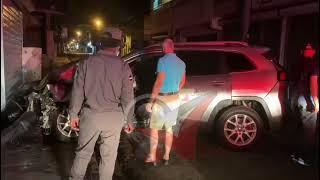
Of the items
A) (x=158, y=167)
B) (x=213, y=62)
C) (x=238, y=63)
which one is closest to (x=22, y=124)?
→ (x=158, y=167)

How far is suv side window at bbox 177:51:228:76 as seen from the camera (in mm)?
8711

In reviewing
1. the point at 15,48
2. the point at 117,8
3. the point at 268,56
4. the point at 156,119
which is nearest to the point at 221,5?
the point at 15,48

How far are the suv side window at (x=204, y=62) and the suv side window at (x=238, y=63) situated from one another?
9 centimetres

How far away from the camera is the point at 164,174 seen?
630cm

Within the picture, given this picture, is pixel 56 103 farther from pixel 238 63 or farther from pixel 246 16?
pixel 246 16

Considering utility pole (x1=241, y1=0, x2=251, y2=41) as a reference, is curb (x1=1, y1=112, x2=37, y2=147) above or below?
below

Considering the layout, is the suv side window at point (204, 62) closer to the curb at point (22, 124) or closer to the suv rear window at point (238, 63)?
the suv rear window at point (238, 63)

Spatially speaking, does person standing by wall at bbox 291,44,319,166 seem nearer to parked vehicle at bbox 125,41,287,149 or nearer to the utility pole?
parked vehicle at bbox 125,41,287,149

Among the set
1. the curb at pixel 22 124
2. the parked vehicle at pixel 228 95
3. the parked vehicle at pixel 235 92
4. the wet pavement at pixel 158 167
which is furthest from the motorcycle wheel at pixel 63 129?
the parked vehicle at pixel 235 92

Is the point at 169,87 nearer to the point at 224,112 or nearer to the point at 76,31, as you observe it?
the point at 224,112

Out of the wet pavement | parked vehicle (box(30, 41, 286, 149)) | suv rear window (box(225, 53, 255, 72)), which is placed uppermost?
suv rear window (box(225, 53, 255, 72))

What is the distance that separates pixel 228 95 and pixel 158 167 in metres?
2.52

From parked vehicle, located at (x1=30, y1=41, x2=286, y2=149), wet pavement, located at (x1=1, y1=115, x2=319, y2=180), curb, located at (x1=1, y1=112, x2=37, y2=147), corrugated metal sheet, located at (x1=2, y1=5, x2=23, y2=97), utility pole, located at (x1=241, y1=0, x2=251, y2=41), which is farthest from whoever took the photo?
utility pole, located at (x1=241, y1=0, x2=251, y2=41)

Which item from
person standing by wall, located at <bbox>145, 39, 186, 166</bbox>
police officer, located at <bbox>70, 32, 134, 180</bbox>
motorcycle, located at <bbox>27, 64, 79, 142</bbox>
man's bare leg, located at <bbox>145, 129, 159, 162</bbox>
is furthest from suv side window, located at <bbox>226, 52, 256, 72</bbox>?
police officer, located at <bbox>70, 32, 134, 180</bbox>
